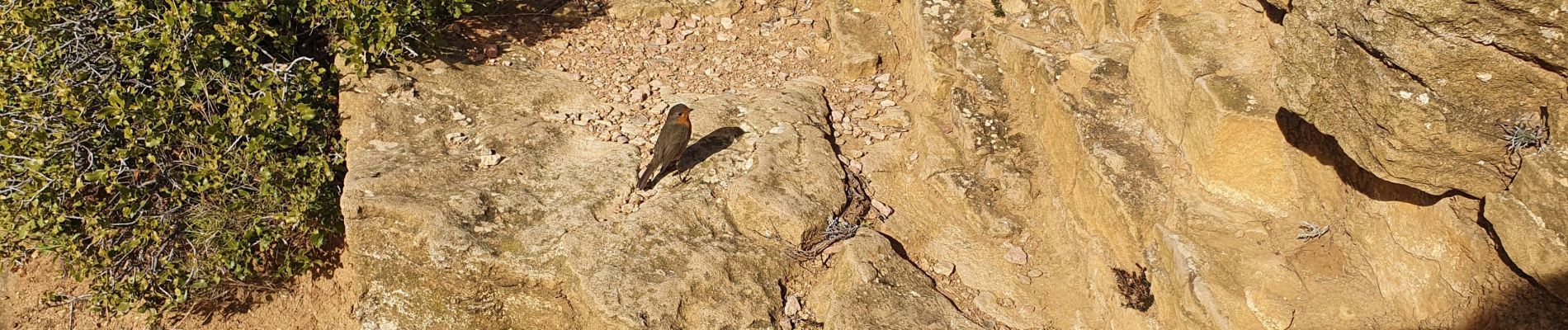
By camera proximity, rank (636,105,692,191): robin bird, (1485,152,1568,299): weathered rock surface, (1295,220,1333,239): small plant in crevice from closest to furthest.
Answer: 1. (1485,152,1568,299): weathered rock surface
2. (1295,220,1333,239): small plant in crevice
3. (636,105,692,191): robin bird

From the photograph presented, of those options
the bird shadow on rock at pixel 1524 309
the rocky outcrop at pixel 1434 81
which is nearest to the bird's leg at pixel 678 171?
the rocky outcrop at pixel 1434 81

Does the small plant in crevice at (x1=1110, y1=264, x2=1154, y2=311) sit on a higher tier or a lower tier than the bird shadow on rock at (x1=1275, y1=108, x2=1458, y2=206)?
lower

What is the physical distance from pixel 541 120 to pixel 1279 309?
15.8ft

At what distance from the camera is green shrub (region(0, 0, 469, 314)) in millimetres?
6219

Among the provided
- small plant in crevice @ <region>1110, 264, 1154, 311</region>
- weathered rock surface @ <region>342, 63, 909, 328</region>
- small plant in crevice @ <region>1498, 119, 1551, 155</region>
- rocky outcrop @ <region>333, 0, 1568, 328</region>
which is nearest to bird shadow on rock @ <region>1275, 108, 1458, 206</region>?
rocky outcrop @ <region>333, 0, 1568, 328</region>

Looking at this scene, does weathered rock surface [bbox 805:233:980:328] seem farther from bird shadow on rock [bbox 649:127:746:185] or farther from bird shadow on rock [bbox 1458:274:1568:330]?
bird shadow on rock [bbox 1458:274:1568:330]

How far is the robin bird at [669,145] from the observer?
6027 mm

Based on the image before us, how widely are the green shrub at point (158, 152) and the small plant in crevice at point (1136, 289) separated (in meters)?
5.04

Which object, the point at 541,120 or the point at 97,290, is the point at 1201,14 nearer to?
the point at 541,120

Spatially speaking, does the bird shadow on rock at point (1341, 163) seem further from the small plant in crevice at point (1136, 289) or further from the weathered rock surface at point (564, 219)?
the weathered rock surface at point (564, 219)

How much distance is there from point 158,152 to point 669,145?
3.41 m

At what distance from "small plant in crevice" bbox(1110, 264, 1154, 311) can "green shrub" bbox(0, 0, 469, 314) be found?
5.04 metres

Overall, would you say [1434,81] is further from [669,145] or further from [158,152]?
[158,152]

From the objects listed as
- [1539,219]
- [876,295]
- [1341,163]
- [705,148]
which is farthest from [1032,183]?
[1539,219]
